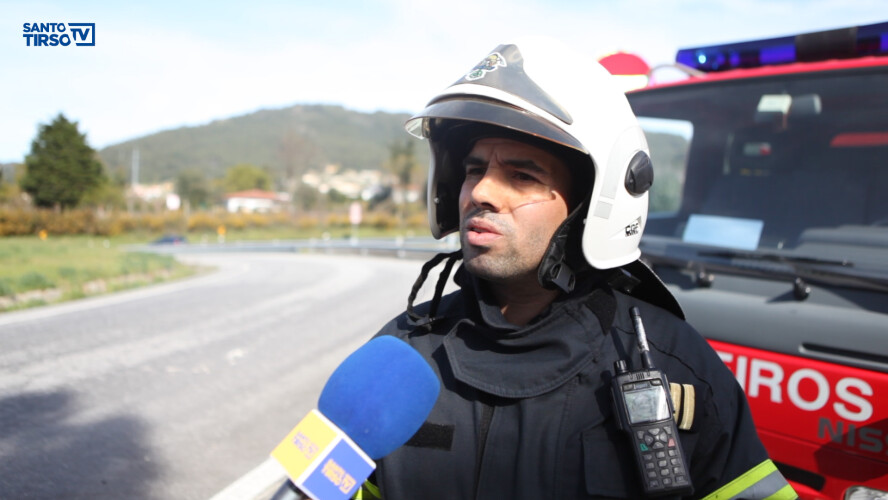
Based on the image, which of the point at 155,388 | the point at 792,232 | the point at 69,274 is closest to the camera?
the point at 792,232

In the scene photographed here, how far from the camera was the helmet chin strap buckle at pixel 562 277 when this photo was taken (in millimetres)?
1779

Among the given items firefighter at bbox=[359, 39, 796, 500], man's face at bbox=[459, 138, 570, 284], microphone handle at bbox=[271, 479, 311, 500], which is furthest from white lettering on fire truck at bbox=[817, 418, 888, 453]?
microphone handle at bbox=[271, 479, 311, 500]

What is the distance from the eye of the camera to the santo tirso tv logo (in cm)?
430

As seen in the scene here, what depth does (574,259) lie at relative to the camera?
187 centimetres

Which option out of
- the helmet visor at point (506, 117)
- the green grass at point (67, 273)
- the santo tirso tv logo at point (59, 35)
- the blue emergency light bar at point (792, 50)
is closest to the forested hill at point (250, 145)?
the green grass at point (67, 273)

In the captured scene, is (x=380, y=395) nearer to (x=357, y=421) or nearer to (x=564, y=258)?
(x=357, y=421)

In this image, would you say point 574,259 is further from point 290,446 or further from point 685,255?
point 685,255

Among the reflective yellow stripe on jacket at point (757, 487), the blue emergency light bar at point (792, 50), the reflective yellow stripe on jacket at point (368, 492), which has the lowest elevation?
the reflective yellow stripe on jacket at point (368, 492)

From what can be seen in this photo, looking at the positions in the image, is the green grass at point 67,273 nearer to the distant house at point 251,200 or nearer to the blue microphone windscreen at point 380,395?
the blue microphone windscreen at point 380,395

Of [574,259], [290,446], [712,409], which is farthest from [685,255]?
[290,446]

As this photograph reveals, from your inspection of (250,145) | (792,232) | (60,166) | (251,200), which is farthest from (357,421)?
(250,145)

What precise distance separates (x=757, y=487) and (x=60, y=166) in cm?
3251

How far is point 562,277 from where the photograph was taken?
1800 mm

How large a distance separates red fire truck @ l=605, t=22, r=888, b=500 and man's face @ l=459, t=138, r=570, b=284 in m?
1.08
